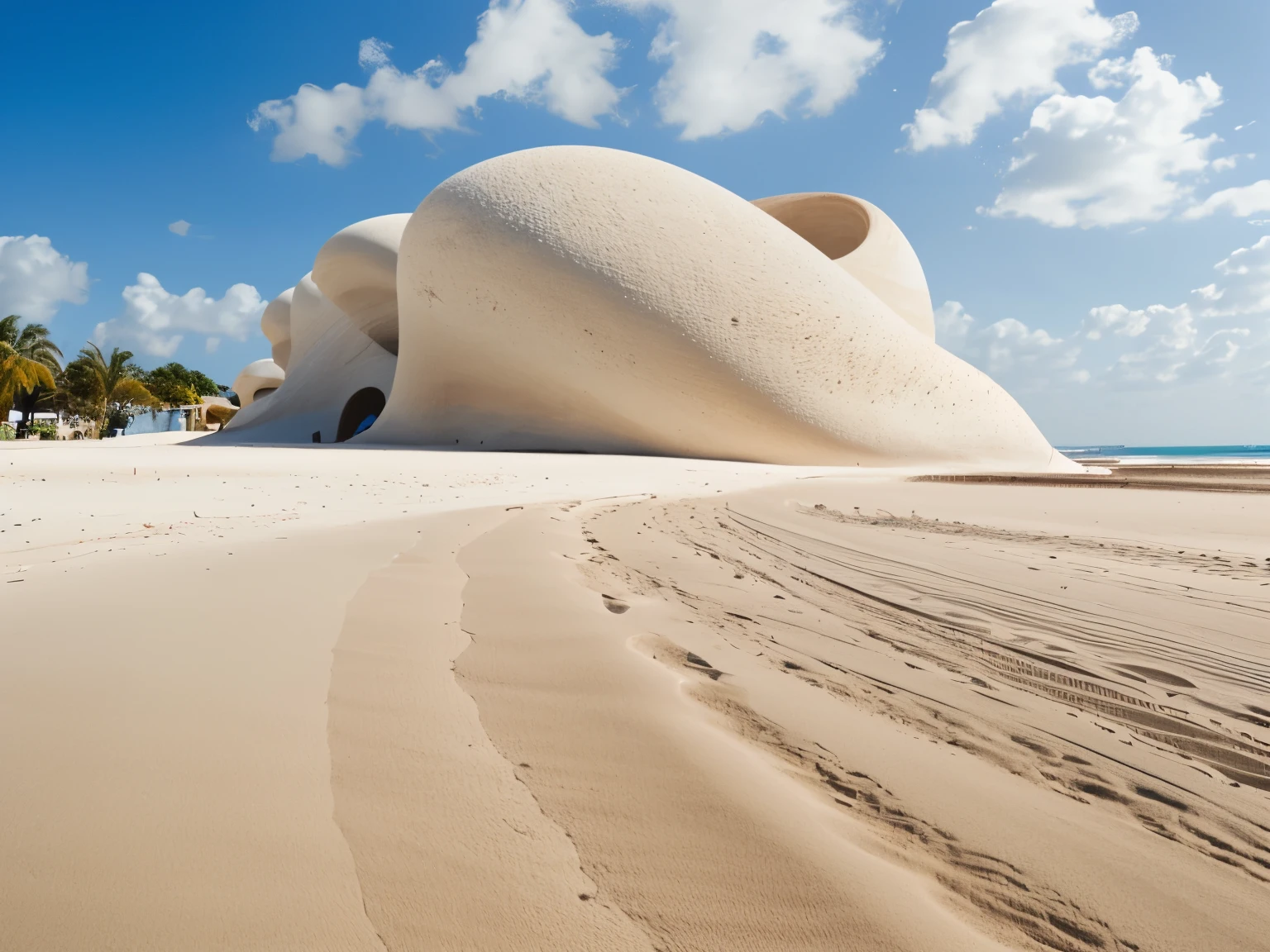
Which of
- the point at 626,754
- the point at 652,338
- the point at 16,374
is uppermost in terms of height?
the point at 652,338

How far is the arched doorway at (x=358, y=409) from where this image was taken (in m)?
24.4

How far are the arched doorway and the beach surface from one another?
2279cm

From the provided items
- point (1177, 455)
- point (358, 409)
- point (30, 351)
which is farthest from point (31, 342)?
point (1177, 455)

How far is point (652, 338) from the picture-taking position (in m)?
13.9

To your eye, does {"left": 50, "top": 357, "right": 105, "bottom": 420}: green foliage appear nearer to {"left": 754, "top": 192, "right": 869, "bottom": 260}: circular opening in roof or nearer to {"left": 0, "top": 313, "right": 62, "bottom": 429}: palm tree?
{"left": 0, "top": 313, "right": 62, "bottom": 429}: palm tree

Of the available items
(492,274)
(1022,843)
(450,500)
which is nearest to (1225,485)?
(450,500)

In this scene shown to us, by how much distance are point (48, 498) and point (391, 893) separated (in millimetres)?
6073

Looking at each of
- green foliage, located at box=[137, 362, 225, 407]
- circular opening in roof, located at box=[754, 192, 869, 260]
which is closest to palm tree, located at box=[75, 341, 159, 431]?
green foliage, located at box=[137, 362, 225, 407]

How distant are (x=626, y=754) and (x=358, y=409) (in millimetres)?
26188

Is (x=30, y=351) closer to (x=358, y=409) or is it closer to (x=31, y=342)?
(x=31, y=342)

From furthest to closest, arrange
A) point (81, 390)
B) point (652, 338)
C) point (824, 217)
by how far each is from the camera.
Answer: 1. point (81, 390)
2. point (824, 217)
3. point (652, 338)

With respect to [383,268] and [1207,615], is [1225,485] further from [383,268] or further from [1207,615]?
[383,268]

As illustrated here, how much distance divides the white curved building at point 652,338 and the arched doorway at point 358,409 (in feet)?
26.8

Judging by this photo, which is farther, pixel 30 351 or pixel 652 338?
pixel 30 351
